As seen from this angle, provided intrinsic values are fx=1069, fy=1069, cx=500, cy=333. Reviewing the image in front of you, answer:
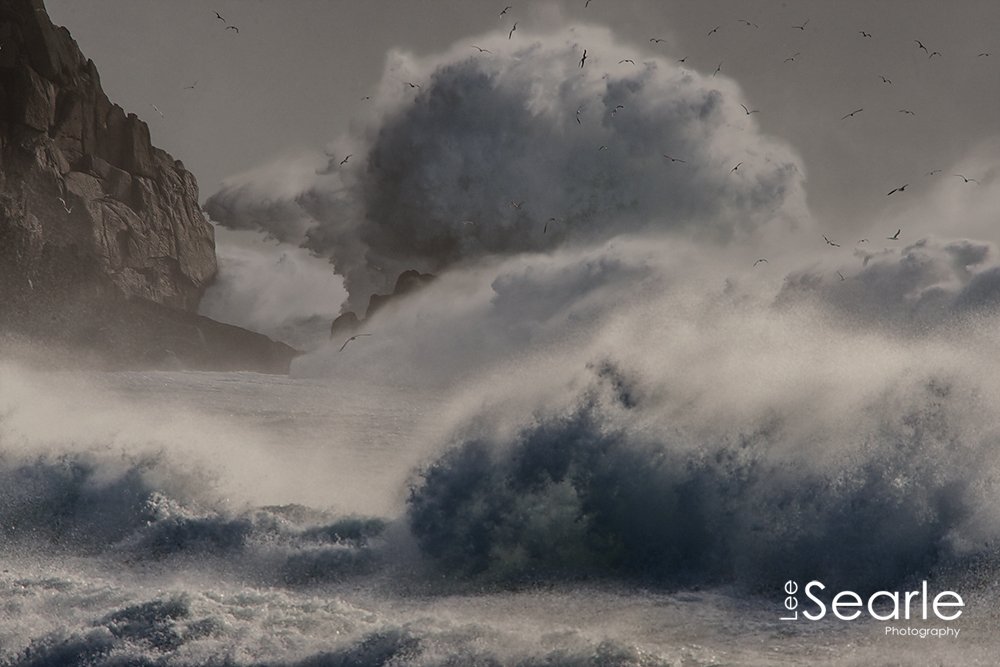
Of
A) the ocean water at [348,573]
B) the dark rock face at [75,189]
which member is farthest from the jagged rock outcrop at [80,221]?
the ocean water at [348,573]

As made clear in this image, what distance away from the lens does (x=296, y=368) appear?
90.9 m

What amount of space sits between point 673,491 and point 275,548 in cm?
626

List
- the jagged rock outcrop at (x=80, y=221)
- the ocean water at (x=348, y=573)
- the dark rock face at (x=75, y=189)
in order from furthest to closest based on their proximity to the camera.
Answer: the dark rock face at (x=75, y=189) → the jagged rock outcrop at (x=80, y=221) → the ocean water at (x=348, y=573)

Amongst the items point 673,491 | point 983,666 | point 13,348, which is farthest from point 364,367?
point 983,666

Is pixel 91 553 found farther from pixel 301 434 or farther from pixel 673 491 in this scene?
pixel 301 434

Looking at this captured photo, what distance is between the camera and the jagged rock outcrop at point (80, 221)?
88875 mm

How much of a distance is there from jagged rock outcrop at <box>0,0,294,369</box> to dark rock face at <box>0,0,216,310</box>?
0.10 metres

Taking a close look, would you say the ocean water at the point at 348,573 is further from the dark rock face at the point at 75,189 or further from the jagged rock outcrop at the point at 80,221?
the dark rock face at the point at 75,189

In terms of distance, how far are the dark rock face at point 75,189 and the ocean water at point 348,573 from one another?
232 ft

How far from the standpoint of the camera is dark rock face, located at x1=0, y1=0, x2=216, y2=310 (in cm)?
8938

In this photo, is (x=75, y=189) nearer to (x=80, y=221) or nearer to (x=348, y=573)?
(x=80, y=221)

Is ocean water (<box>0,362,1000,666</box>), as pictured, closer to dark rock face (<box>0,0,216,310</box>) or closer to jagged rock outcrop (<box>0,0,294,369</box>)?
jagged rock outcrop (<box>0,0,294,369</box>)

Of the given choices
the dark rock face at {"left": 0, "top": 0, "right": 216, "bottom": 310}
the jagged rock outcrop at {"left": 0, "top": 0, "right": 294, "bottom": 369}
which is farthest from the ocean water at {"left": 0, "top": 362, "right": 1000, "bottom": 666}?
the dark rock face at {"left": 0, "top": 0, "right": 216, "bottom": 310}

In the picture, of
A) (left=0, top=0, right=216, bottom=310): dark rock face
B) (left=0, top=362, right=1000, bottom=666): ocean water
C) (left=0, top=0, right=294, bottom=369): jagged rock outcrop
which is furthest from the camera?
(left=0, top=0, right=216, bottom=310): dark rock face
